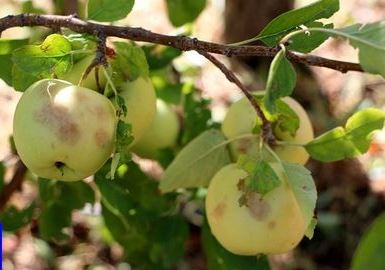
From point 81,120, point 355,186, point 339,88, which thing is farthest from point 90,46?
point 339,88

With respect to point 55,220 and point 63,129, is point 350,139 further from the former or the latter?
point 55,220

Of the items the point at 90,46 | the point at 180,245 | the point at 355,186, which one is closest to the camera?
the point at 90,46

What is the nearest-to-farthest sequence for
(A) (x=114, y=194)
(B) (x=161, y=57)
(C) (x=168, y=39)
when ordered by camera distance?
(C) (x=168, y=39) < (A) (x=114, y=194) < (B) (x=161, y=57)

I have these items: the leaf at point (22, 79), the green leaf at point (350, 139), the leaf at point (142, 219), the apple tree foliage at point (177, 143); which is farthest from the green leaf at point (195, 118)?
the leaf at point (22, 79)

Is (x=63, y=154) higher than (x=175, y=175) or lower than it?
higher

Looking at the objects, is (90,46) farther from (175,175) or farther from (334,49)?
(334,49)

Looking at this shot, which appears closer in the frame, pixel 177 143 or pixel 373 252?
pixel 373 252

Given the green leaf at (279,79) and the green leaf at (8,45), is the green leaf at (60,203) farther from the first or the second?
the green leaf at (279,79)

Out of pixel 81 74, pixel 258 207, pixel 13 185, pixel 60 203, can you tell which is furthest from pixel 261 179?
pixel 13 185
